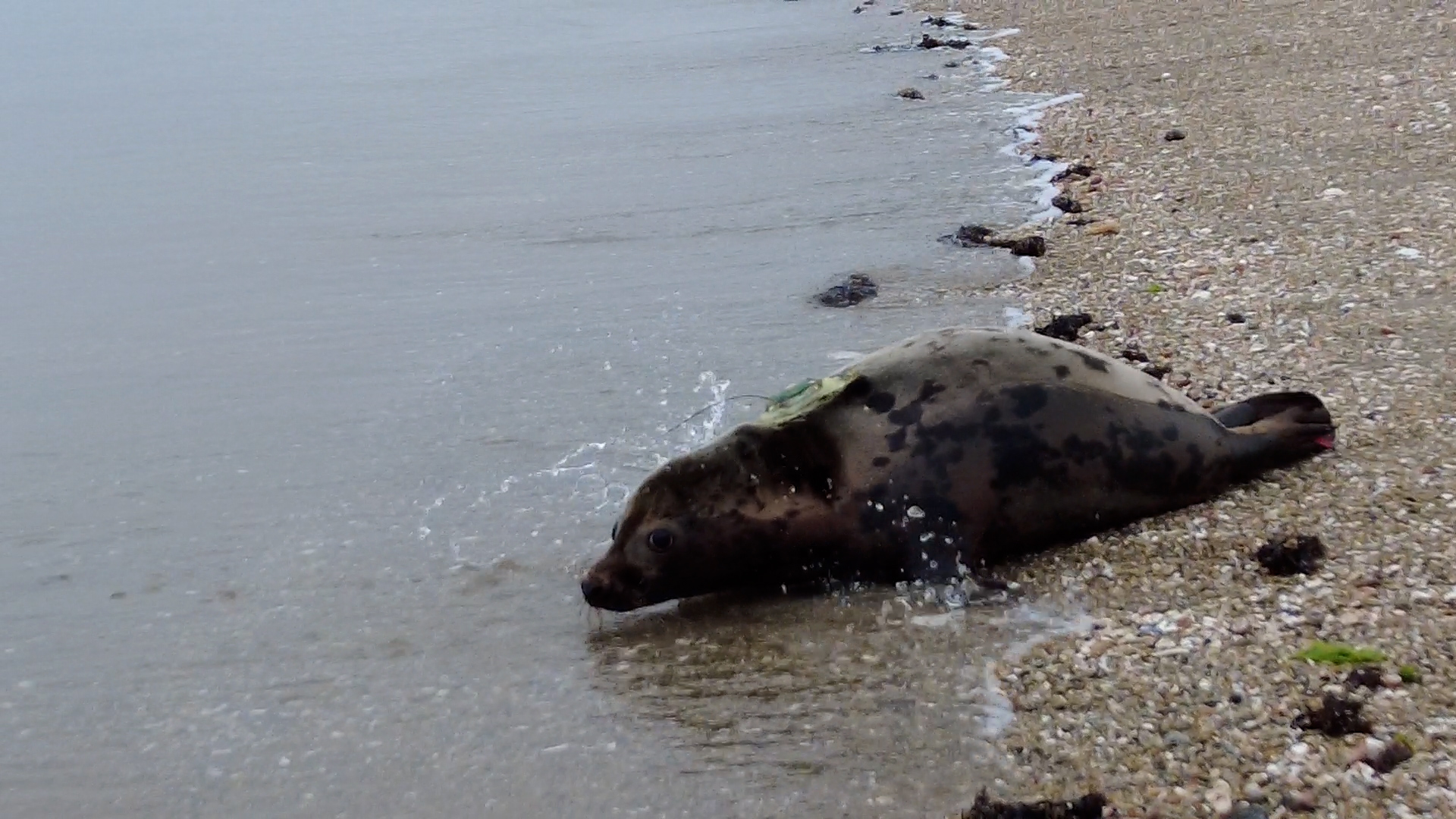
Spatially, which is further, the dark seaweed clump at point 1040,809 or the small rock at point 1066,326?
the small rock at point 1066,326

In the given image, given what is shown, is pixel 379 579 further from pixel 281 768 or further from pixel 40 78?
pixel 40 78

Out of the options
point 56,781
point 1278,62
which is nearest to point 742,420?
point 56,781

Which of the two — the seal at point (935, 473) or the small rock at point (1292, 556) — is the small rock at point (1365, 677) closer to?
the small rock at point (1292, 556)

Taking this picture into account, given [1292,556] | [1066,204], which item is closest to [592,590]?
[1292,556]

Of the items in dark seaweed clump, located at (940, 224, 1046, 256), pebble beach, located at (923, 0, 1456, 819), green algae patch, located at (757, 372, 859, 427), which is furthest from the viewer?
dark seaweed clump, located at (940, 224, 1046, 256)

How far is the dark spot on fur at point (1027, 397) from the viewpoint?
5094mm

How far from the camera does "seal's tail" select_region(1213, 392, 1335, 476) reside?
515 cm

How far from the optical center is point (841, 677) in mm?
4414

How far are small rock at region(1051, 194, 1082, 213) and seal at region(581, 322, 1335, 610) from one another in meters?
3.93

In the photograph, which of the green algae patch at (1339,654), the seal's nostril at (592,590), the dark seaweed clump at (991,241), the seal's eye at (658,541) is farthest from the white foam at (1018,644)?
the dark seaweed clump at (991,241)

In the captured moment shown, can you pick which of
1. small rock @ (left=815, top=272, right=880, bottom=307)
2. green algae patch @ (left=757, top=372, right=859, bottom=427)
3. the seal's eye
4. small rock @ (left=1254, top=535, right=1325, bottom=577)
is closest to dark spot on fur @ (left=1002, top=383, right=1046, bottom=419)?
green algae patch @ (left=757, top=372, right=859, bottom=427)

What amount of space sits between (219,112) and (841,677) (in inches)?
498

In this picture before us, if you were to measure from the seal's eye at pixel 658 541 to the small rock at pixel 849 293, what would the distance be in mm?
3084

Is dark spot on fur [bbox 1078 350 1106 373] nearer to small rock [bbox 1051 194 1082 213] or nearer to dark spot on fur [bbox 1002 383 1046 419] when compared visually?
dark spot on fur [bbox 1002 383 1046 419]
